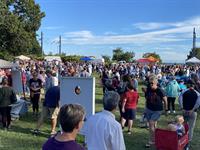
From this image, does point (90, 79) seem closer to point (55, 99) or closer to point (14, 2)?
point (55, 99)

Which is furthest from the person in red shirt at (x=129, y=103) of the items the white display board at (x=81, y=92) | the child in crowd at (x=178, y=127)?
the child in crowd at (x=178, y=127)

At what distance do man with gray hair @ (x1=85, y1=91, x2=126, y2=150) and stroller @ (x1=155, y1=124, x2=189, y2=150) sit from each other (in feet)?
11.1

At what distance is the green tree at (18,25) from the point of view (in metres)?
47.9

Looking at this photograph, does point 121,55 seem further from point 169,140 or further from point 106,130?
point 106,130

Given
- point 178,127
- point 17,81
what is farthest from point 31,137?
point 17,81

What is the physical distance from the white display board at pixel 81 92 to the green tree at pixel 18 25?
124ft

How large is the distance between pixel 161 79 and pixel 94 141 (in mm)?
17522

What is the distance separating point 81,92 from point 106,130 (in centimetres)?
592

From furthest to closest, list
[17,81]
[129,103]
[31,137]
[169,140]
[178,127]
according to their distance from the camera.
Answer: [17,81]
[129,103]
[31,137]
[178,127]
[169,140]

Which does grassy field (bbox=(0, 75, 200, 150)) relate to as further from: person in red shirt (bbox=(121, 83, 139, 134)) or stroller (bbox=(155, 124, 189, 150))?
stroller (bbox=(155, 124, 189, 150))

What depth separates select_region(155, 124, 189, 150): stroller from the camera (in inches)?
303

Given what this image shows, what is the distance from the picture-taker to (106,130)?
4.43 metres

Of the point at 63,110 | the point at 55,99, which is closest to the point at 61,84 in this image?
the point at 55,99

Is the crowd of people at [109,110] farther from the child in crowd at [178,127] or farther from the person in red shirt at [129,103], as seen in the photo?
the child in crowd at [178,127]
